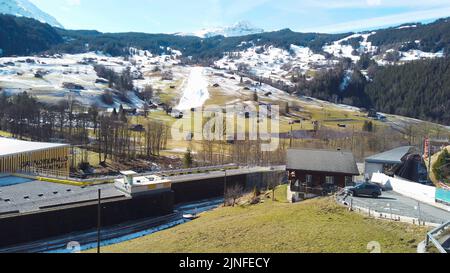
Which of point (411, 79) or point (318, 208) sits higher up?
point (411, 79)

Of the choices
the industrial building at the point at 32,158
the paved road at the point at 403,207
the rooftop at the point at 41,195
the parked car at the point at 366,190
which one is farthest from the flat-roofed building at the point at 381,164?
the industrial building at the point at 32,158

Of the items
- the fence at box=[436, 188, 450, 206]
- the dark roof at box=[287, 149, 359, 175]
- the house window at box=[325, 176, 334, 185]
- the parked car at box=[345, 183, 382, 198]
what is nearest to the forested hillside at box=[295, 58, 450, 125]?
the dark roof at box=[287, 149, 359, 175]

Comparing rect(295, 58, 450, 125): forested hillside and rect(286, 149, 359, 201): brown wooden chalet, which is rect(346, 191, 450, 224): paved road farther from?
rect(295, 58, 450, 125): forested hillside

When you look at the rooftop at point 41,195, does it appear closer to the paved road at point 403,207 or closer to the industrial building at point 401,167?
the paved road at point 403,207
